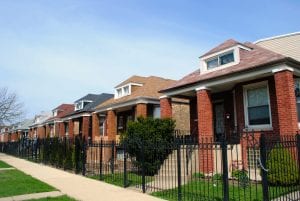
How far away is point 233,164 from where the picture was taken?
1424 cm

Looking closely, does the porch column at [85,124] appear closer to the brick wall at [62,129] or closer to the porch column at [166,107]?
the brick wall at [62,129]

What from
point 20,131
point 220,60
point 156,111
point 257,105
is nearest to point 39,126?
point 20,131

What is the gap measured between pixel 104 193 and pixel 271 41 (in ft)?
48.4

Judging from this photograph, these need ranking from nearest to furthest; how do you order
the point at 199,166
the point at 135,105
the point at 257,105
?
the point at 199,166
the point at 257,105
the point at 135,105

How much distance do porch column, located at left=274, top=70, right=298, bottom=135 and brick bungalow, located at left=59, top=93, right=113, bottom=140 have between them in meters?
23.0

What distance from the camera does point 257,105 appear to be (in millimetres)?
15672

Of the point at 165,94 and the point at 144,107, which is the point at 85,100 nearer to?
the point at 144,107

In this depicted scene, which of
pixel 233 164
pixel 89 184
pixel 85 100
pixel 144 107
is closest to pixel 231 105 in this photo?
pixel 233 164

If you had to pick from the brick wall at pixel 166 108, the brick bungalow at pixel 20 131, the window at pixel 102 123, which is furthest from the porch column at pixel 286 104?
the brick bungalow at pixel 20 131

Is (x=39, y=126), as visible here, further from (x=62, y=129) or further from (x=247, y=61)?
(x=247, y=61)

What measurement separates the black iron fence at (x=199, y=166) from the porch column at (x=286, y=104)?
1.05 meters

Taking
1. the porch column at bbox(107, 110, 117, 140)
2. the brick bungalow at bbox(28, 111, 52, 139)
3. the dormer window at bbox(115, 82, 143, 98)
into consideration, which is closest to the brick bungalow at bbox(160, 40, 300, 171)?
the porch column at bbox(107, 110, 117, 140)

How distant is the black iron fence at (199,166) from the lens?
9.38 metres

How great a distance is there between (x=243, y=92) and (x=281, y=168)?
5978 mm
